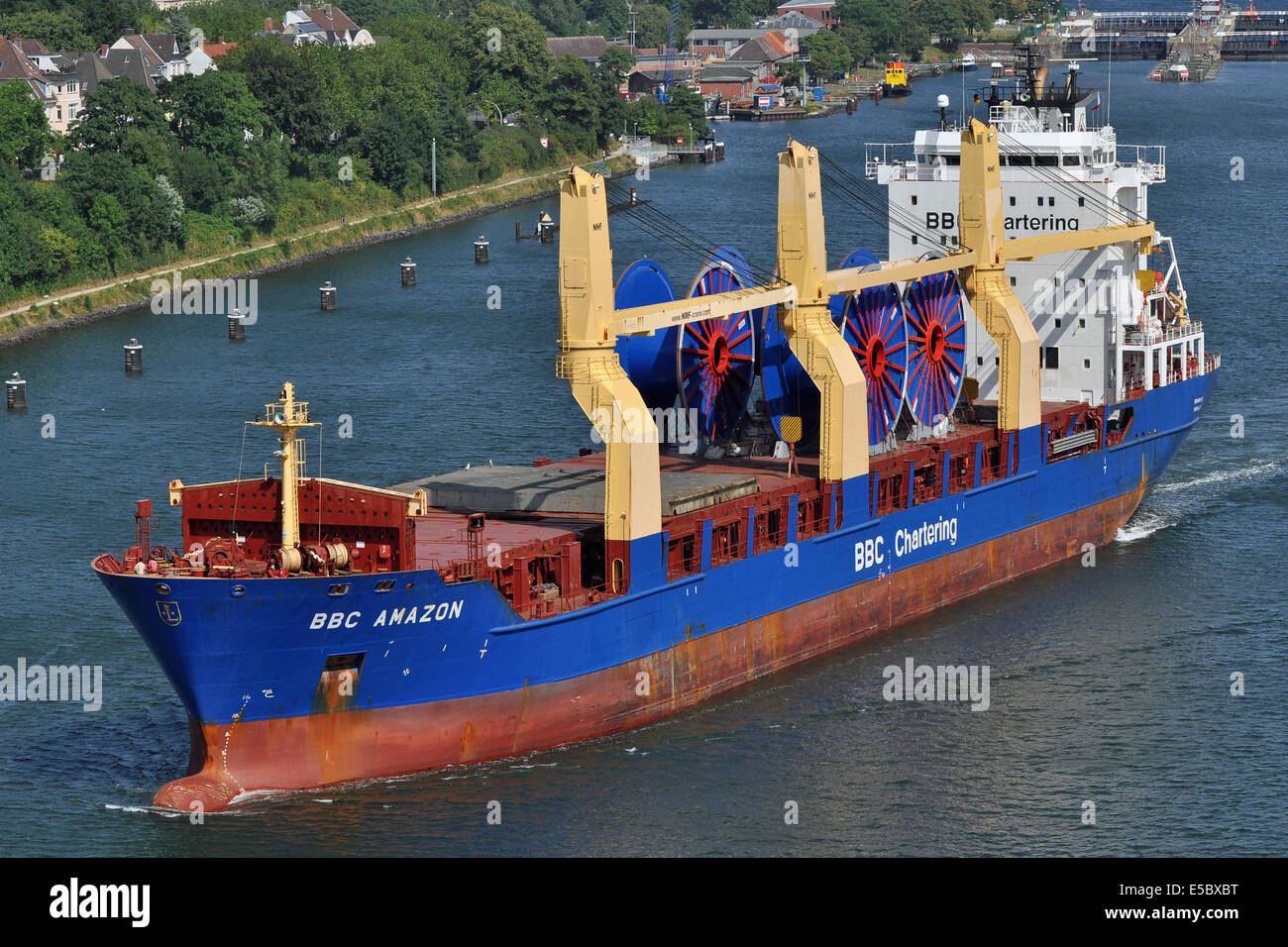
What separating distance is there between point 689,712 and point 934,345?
49.0 feet

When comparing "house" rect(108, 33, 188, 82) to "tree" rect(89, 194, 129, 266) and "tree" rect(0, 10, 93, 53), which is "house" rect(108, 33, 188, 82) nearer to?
"tree" rect(0, 10, 93, 53)

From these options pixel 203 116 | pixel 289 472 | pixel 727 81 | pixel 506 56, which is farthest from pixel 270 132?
pixel 289 472

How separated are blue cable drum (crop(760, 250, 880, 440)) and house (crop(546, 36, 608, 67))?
455ft

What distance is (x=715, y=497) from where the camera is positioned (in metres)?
48.2

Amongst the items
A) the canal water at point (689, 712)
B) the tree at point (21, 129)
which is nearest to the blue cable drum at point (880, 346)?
the canal water at point (689, 712)

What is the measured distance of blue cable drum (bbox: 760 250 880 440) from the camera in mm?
53938

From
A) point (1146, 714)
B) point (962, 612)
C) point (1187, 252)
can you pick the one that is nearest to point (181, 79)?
point (1187, 252)

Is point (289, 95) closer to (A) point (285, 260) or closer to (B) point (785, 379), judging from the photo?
(A) point (285, 260)

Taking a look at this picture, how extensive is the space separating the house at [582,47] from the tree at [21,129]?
86.4 meters

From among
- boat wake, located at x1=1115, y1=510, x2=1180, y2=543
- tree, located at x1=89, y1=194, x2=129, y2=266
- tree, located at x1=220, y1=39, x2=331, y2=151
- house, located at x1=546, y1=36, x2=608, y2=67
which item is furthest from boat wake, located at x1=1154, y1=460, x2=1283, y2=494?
house, located at x1=546, y1=36, x2=608, y2=67

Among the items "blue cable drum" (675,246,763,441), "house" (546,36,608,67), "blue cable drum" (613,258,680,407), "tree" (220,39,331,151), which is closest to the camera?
"blue cable drum" (613,258,680,407)

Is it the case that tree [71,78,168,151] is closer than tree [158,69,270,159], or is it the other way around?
tree [71,78,168,151]

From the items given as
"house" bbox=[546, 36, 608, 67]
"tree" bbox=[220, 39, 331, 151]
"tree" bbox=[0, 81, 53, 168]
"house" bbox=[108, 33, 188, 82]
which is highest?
"house" bbox=[546, 36, 608, 67]

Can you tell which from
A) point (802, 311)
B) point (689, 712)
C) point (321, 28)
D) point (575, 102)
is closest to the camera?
point (689, 712)
